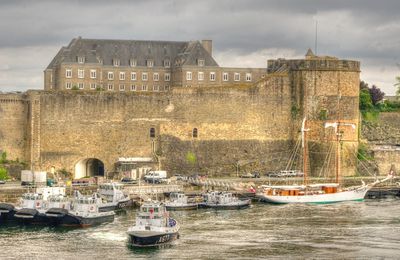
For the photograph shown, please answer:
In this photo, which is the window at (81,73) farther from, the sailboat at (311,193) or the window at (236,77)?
the sailboat at (311,193)

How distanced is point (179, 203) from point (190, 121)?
13144mm

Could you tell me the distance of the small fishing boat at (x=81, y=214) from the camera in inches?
2307

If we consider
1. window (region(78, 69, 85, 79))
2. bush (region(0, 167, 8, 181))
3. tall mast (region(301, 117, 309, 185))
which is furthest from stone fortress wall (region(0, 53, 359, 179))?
window (region(78, 69, 85, 79))

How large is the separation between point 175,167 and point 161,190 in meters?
7.94

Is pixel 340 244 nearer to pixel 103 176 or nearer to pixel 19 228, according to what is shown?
pixel 19 228

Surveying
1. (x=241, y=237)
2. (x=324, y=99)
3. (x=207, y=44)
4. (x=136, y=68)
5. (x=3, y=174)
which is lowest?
(x=241, y=237)

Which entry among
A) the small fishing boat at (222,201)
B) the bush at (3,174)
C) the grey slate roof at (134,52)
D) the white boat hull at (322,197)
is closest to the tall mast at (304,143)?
the white boat hull at (322,197)

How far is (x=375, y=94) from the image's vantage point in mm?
99938

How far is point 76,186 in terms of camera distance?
68.9 metres

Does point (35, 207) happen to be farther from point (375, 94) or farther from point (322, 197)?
point (375, 94)

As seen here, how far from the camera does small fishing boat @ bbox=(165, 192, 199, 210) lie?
2557 inches

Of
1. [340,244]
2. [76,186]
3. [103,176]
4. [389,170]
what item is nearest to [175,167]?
[103,176]

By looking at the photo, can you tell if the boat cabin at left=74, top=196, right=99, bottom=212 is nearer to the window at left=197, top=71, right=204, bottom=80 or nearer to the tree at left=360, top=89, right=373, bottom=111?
the tree at left=360, top=89, right=373, bottom=111

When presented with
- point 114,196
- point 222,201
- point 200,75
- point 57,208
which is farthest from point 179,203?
point 200,75
